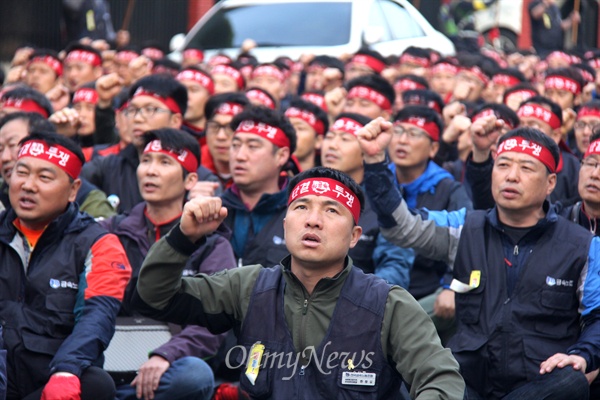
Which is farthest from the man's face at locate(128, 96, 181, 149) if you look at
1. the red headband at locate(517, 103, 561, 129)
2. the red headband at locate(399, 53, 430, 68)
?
the red headband at locate(399, 53, 430, 68)

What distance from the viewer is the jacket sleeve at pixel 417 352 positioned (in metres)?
4.14

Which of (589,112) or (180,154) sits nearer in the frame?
(180,154)

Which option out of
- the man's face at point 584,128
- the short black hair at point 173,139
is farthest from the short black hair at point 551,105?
the short black hair at point 173,139

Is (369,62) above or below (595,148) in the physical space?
above

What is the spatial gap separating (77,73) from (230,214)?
17.5 ft

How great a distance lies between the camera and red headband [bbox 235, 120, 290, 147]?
727 centimetres

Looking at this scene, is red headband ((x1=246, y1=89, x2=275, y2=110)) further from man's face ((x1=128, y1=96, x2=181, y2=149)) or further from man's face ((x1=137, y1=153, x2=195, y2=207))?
man's face ((x1=137, y1=153, x2=195, y2=207))

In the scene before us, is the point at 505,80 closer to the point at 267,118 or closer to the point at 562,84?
the point at 562,84

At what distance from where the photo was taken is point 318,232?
4562mm

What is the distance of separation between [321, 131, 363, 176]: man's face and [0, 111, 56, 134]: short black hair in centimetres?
187

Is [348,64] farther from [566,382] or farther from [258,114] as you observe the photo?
[566,382]

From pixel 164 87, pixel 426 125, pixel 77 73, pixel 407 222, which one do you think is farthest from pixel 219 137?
pixel 77 73

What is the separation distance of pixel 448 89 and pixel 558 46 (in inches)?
271

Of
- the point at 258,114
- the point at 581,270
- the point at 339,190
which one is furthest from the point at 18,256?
the point at 581,270
